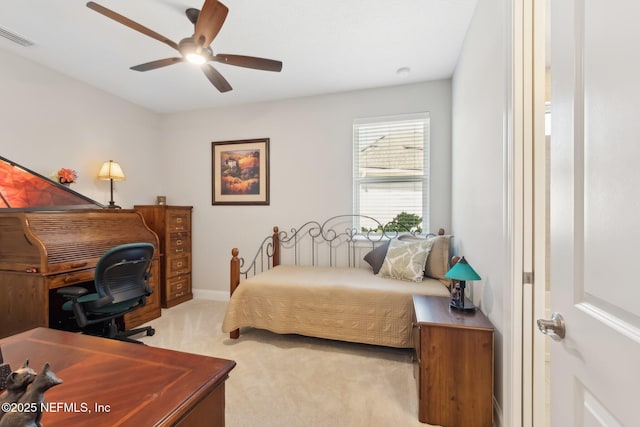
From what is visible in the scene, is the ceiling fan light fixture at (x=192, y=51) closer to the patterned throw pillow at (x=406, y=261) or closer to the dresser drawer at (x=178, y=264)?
the patterned throw pillow at (x=406, y=261)

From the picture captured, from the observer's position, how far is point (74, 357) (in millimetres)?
1023

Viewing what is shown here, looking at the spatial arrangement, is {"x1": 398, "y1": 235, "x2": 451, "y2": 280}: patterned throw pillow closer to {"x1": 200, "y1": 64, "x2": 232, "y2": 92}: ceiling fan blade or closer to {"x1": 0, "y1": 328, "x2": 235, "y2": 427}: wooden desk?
{"x1": 0, "y1": 328, "x2": 235, "y2": 427}: wooden desk

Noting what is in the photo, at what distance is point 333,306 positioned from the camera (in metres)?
2.52

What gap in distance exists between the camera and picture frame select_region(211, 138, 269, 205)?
382 cm

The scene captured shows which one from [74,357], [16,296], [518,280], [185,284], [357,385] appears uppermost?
[518,280]

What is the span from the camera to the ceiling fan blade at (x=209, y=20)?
5.08ft

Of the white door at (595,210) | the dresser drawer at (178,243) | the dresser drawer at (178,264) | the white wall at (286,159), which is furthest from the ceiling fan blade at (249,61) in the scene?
the dresser drawer at (178,264)

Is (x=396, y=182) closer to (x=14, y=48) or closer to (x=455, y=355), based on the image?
(x=455, y=355)

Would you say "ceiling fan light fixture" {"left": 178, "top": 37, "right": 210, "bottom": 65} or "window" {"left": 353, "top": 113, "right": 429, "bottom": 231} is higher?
"ceiling fan light fixture" {"left": 178, "top": 37, "right": 210, "bottom": 65}

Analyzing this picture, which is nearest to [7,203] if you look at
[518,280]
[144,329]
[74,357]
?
[144,329]

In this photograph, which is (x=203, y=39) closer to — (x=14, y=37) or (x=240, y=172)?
(x=14, y=37)

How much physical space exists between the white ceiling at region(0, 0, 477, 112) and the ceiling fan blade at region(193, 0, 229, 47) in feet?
1.25

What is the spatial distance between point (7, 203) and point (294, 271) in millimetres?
2642

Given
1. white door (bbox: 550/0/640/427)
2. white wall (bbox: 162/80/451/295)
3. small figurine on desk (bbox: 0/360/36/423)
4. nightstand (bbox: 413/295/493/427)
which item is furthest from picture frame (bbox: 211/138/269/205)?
white door (bbox: 550/0/640/427)
